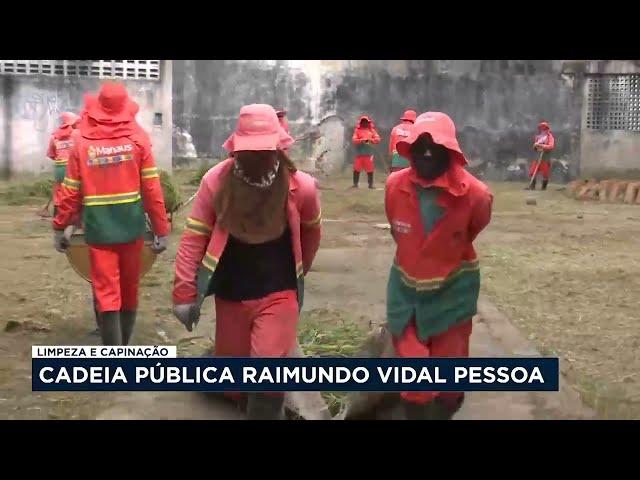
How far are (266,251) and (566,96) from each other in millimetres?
18824

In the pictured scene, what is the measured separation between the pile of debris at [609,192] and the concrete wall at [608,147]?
325cm

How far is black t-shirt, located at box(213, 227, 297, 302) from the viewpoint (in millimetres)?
4266

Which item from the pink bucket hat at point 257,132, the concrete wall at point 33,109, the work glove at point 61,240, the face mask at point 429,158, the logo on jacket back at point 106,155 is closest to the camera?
the pink bucket hat at point 257,132

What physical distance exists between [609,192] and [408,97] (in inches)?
264

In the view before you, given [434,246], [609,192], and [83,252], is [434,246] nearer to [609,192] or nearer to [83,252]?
[83,252]

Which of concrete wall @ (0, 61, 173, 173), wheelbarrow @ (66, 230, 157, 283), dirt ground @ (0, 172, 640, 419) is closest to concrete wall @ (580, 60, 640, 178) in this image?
dirt ground @ (0, 172, 640, 419)

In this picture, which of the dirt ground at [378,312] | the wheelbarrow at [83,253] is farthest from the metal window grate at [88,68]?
the wheelbarrow at [83,253]

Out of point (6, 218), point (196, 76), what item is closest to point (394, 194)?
point (6, 218)

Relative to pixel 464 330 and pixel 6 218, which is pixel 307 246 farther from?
pixel 6 218

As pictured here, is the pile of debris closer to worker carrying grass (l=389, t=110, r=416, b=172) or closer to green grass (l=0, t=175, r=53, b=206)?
worker carrying grass (l=389, t=110, r=416, b=172)

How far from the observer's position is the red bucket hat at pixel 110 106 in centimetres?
525

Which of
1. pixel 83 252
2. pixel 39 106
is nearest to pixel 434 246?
pixel 83 252

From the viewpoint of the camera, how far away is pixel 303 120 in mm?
22438

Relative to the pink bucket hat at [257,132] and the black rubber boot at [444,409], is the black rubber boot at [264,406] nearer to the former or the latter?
the black rubber boot at [444,409]
